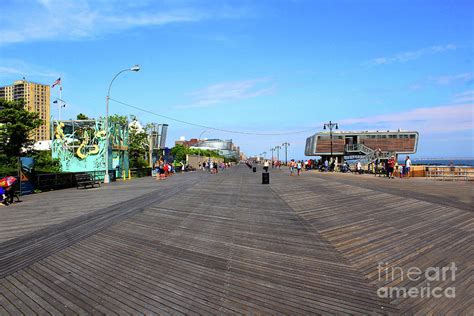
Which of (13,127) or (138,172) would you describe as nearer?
(13,127)

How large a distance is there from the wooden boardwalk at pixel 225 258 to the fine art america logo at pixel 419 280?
153 millimetres

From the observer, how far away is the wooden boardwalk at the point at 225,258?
460 cm

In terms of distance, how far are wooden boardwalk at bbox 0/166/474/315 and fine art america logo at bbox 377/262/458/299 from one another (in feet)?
0.50

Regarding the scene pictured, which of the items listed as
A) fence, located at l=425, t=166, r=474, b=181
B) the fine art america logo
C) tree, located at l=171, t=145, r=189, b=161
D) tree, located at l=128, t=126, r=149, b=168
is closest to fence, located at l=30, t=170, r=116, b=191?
the fine art america logo

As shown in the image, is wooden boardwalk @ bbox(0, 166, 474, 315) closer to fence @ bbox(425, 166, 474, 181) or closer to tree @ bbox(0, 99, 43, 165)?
fence @ bbox(425, 166, 474, 181)

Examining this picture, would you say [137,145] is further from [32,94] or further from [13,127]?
[32,94]

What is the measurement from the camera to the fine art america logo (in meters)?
4.85

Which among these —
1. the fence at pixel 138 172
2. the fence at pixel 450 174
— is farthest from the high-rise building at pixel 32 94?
the fence at pixel 450 174

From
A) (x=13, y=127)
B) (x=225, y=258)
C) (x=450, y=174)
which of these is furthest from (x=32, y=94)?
(x=225, y=258)

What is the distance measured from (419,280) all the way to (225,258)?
3.44 meters

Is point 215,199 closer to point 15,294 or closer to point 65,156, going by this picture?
point 15,294

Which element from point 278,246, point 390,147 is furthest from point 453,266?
point 390,147

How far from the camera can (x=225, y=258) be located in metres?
6.60

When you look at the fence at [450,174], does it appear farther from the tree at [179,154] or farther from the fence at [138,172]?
the tree at [179,154]
